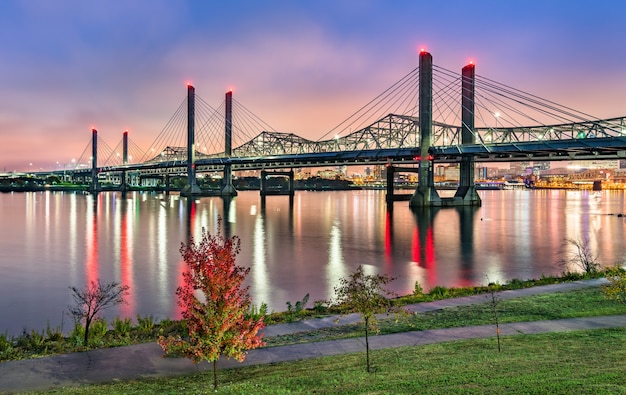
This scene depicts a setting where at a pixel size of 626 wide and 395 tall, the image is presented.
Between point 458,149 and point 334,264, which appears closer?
point 334,264

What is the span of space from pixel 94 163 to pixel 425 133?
132 m

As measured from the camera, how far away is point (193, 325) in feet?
27.3

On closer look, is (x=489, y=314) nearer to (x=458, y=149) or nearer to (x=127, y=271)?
(x=127, y=271)

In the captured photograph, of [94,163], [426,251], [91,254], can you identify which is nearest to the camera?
[91,254]

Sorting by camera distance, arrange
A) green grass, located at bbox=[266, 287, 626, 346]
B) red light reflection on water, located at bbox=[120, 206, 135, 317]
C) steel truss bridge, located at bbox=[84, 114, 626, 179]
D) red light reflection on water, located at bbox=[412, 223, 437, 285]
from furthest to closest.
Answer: steel truss bridge, located at bbox=[84, 114, 626, 179], red light reflection on water, located at bbox=[412, 223, 437, 285], red light reflection on water, located at bbox=[120, 206, 135, 317], green grass, located at bbox=[266, 287, 626, 346]

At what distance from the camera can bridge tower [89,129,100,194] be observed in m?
164

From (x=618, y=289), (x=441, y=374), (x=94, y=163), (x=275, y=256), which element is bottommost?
(x=275, y=256)

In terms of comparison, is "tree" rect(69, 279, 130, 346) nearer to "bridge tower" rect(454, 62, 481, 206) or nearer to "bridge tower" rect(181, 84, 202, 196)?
"bridge tower" rect(454, 62, 481, 206)

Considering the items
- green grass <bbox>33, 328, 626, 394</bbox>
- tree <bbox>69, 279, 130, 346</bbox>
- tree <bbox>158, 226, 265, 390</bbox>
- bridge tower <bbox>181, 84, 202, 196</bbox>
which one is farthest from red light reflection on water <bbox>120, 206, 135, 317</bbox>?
bridge tower <bbox>181, 84, 202, 196</bbox>

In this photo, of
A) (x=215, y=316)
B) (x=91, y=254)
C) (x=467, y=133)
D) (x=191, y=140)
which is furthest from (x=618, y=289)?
(x=191, y=140)

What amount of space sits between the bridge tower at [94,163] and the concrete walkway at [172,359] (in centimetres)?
16708

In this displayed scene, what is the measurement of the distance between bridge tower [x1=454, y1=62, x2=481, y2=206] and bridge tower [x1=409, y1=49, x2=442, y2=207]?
24.8 ft

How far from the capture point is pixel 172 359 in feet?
32.5

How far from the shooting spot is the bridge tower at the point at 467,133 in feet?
276
